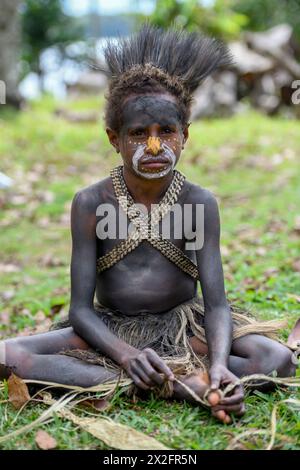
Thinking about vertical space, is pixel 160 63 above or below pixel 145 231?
above

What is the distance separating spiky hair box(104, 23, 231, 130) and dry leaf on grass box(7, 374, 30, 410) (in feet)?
3.97

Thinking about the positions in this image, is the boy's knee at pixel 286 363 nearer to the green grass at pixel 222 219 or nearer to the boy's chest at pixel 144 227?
the green grass at pixel 222 219

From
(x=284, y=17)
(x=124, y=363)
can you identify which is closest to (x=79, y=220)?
(x=124, y=363)

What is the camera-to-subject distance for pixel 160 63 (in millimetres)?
3113

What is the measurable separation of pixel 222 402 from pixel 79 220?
3.58ft

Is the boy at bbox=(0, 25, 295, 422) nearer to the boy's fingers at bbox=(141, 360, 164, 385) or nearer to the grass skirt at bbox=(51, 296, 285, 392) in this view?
the grass skirt at bbox=(51, 296, 285, 392)

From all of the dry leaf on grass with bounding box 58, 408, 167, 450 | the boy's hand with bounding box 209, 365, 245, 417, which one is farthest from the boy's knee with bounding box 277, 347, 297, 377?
the dry leaf on grass with bounding box 58, 408, 167, 450

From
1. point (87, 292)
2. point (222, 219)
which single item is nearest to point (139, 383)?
point (87, 292)

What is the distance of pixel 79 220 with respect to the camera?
3176 millimetres

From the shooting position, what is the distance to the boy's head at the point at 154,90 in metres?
3.02

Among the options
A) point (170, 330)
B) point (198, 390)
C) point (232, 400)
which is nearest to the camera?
point (232, 400)

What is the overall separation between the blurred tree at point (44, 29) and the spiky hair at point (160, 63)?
16.8m

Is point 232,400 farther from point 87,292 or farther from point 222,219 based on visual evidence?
point 222,219

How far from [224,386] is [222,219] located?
12.8ft
